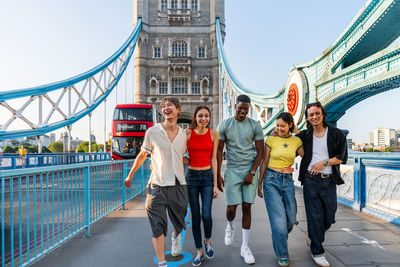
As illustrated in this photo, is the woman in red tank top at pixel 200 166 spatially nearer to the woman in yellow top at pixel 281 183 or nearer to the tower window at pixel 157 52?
the woman in yellow top at pixel 281 183

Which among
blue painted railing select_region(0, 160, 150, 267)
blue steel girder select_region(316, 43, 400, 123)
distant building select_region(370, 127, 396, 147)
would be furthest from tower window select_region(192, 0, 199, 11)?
distant building select_region(370, 127, 396, 147)

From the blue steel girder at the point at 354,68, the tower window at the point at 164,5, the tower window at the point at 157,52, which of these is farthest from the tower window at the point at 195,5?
the blue steel girder at the point at 354,68

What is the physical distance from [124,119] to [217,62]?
56.7ft

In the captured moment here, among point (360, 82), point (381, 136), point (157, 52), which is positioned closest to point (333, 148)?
point (360, 82)

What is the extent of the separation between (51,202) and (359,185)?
4354 millimetres

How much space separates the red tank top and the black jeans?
38.3 inches

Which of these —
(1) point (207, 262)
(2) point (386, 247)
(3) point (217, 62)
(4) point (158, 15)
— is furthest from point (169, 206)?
(4) point (158, 15)

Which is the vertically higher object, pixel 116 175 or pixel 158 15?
pixel 158 15

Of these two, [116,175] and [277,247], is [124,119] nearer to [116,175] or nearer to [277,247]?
[116,175]

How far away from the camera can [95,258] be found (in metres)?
2.70

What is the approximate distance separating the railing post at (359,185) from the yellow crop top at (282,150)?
Result: 8.38 ft

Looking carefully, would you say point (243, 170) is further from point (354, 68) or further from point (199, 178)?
point (354, 68)

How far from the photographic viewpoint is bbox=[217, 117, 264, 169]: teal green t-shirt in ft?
9.23

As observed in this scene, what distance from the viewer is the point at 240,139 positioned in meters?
2.83
